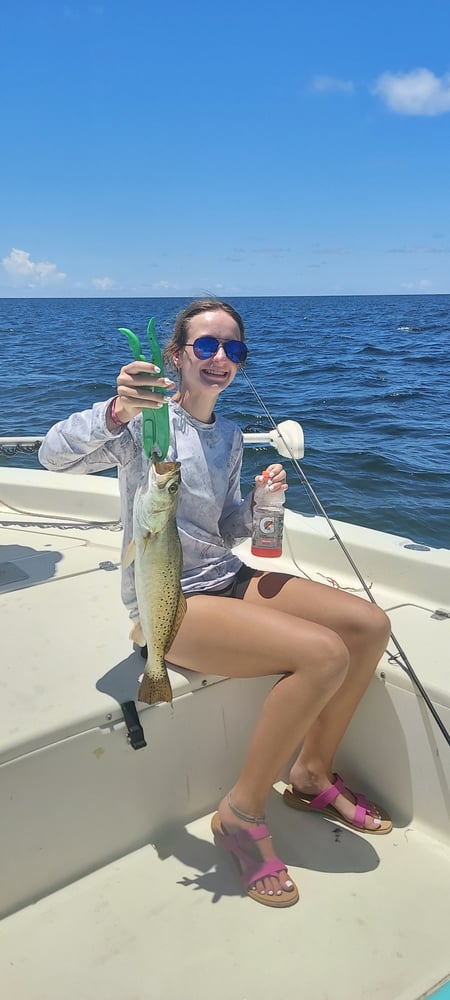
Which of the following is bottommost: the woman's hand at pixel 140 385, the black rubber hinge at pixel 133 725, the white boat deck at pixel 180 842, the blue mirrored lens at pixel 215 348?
the white boat deck at pixel 180 842

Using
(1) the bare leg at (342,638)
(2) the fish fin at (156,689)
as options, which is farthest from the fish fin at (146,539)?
(1) the bare leg at (342,638)

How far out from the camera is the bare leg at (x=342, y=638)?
2.46 m

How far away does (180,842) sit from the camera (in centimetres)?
251

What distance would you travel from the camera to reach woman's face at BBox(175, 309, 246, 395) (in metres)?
2.50

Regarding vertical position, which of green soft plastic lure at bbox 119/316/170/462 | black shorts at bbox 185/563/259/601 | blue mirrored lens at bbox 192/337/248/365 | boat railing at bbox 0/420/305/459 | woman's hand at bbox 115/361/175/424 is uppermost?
blue mirrored lens at bbox 192/337/248/365

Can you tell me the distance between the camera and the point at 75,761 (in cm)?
218

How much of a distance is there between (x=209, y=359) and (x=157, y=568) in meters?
0.94

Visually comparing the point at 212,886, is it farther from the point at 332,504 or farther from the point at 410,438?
the point at 410,438

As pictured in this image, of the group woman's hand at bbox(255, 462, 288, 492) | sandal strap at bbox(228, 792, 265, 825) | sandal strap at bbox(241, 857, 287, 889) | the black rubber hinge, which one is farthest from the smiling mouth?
sandal strap at bbox(241, 857, 287, 889)

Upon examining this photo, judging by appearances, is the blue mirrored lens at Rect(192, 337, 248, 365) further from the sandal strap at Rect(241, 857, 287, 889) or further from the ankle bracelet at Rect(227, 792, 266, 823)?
the sandal strap at Rect(241, 857, 287, 889)

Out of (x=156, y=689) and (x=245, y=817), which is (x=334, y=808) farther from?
(x=156, y=689)

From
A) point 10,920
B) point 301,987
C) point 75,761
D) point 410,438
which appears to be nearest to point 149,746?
point 75,761

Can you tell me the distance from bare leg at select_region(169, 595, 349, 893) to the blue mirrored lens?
0.92 m

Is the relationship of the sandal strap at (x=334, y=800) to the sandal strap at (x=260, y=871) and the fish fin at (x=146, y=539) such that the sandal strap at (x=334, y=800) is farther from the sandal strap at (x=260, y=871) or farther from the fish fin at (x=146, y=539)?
the fish fin at (x=146, y=539)
